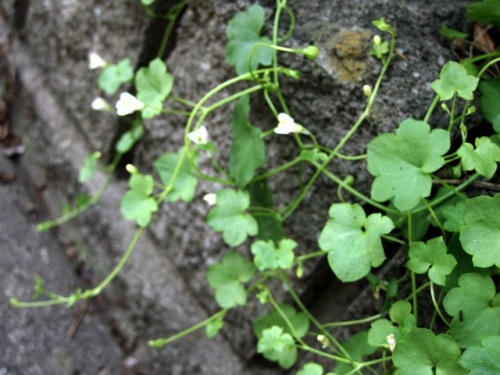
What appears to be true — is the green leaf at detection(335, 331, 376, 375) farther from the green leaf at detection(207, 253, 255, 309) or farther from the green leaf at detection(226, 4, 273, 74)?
the green leaf at detection(226, 4, 273, 74)

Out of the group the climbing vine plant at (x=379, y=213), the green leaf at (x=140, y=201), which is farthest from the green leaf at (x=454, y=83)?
the green leaf at (x=140, y=201)

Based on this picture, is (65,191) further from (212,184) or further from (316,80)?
(316,80)

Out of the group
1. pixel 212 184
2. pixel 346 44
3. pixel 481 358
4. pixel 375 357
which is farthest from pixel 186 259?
pixel 481 358

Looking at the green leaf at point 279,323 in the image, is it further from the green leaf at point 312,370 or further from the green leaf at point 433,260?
the green leaf at point 433,260

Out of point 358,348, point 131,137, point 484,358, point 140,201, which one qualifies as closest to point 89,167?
point 131,137

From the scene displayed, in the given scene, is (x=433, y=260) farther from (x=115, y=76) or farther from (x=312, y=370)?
(x=115, y=76)

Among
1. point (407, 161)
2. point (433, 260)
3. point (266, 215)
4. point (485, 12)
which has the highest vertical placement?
point (485, 12)
